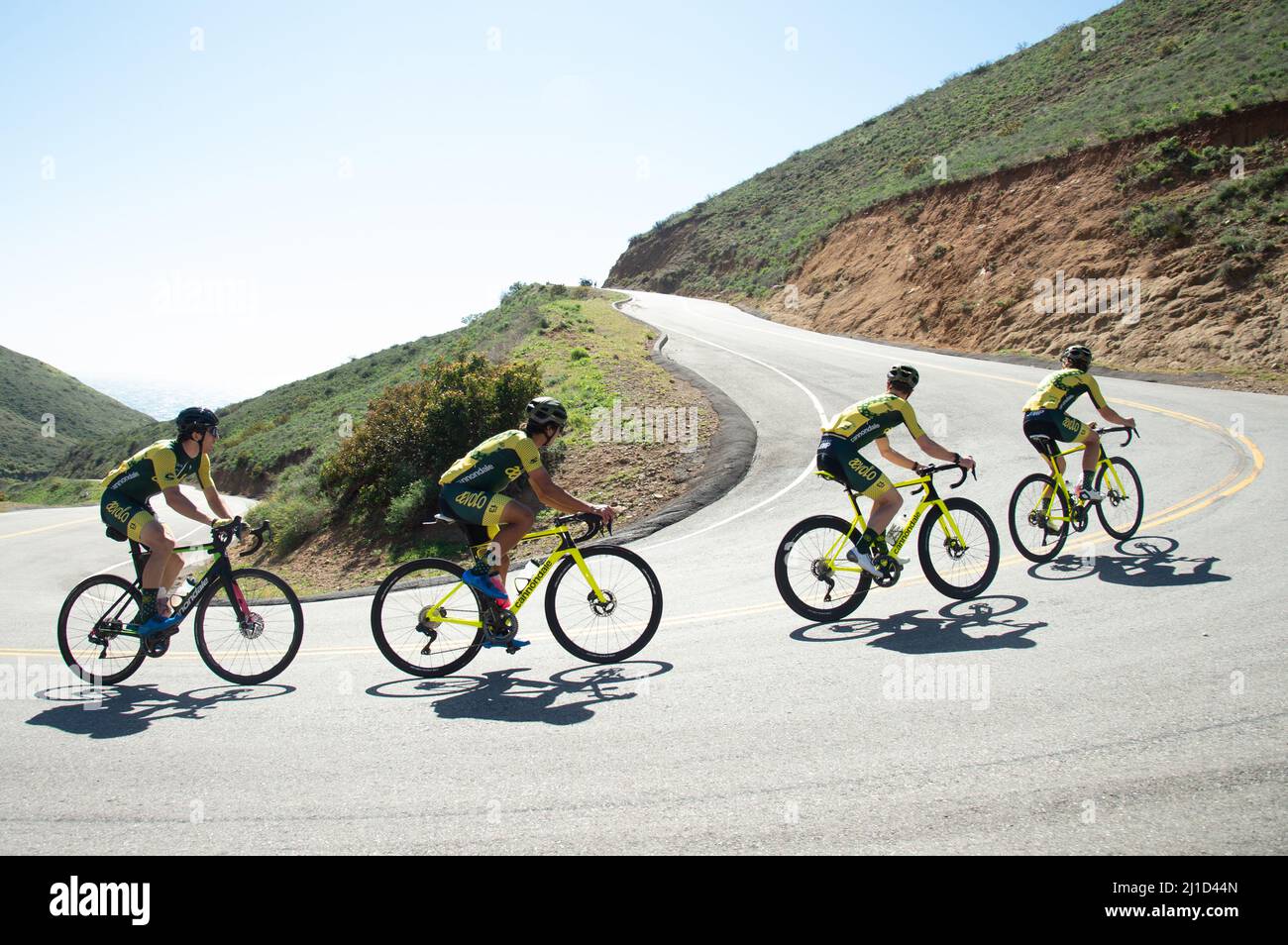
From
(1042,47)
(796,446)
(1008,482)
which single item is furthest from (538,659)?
(1042,47)

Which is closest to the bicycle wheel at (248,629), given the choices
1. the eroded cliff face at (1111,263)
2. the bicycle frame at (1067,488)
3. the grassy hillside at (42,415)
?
the bicycle frame at (1067,488)

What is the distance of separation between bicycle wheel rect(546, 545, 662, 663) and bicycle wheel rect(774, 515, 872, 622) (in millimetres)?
1332

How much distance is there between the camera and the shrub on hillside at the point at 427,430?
17969mm

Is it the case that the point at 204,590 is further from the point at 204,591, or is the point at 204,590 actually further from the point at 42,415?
the point at 42,415

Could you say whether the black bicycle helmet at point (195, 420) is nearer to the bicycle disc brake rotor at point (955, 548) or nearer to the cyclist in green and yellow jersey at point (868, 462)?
the cyclist in green and yellow jersey at point (868, 462)

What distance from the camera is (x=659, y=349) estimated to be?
94.9 ft

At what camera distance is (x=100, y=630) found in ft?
23.0

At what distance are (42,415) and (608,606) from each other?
168m

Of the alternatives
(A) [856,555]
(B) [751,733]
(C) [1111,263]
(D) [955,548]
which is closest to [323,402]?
(C) [1111,263]

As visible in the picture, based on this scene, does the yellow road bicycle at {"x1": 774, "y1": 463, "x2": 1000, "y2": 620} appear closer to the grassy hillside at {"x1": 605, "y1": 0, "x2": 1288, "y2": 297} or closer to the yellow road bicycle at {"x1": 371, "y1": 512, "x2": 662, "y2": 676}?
the yellow road bicycle at {"x1": 371, "y1": 512, "x2": 662, "y2": 676}

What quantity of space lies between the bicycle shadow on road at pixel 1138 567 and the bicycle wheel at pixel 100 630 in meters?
8.24

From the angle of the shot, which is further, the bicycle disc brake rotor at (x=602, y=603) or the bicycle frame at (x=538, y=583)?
the bicycle disc brake rotor at (x=602, y=603)

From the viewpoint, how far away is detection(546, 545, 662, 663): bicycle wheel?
21.7 feet
